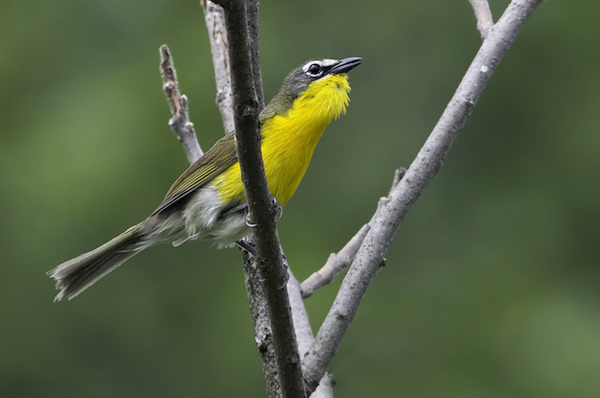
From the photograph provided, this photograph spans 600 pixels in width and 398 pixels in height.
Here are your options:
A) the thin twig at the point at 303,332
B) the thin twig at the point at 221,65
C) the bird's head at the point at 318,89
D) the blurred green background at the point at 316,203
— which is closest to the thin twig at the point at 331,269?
the thin twig at the point at 303,332

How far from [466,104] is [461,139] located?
220 inches

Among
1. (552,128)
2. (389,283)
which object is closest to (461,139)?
(552,128)

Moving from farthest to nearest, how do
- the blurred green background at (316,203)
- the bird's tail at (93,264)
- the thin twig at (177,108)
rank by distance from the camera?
the blurred green background at (316,203)
the thin twig at (177,108)
the bird's tail at (93,264)

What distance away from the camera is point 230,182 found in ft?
15.7

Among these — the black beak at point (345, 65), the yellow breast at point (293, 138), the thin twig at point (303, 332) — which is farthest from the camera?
the black beak at point (345, 65)

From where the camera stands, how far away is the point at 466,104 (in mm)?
3918

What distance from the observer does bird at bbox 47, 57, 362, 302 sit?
4.72m

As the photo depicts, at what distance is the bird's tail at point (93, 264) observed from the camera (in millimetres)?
4789

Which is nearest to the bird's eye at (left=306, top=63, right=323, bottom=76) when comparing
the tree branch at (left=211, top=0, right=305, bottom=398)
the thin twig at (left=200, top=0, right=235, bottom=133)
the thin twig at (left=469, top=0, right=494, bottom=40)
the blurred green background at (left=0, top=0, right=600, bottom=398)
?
the thin twig at (left=200, top=0, right=235, bottom=133)

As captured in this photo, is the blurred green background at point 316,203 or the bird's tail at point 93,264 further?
the blurred green background at point 316,203

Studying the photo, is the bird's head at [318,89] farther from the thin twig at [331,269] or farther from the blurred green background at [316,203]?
the blurred green background at [316,203]

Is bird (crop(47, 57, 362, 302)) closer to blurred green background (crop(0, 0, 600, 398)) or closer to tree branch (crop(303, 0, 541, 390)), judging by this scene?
tree branch (crop(303, 0, 541, 390))

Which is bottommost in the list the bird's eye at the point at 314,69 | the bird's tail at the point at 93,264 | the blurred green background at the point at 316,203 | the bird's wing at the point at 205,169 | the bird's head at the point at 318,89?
the blurred green background at the point at 316,203

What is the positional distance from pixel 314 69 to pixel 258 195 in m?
2.00
